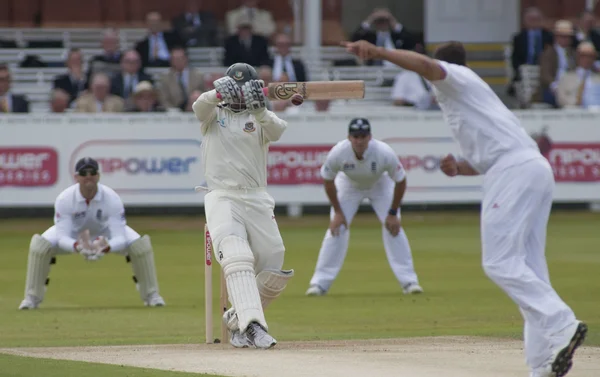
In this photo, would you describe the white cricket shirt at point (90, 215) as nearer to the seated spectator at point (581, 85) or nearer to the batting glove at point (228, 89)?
the batting glove at point (228, 89)

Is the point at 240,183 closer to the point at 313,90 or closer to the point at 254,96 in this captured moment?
the point at 254,96

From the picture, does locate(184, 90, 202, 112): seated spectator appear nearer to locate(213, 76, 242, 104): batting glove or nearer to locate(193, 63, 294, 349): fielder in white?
locate(193, 63, 294, 349): fielder in white

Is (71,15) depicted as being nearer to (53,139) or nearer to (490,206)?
(53,139)

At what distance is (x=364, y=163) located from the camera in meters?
14.1

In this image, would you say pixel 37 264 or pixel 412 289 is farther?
pixel 412 289

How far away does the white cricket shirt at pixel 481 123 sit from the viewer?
25.9 ft

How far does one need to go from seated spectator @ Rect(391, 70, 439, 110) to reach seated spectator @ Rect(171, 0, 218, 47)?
380 centimetres

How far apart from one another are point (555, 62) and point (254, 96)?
14110 mm

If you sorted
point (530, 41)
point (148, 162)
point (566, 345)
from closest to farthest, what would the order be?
1. point (566, 345)
2. point (148, 162)
3. point (530, 41)

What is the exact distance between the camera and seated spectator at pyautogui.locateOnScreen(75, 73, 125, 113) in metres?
20.7

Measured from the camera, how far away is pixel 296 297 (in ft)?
45.7

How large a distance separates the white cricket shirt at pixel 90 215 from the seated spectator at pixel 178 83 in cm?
810

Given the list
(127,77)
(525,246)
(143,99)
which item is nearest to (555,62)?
(143,99)

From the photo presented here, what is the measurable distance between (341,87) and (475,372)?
91.9 inches
